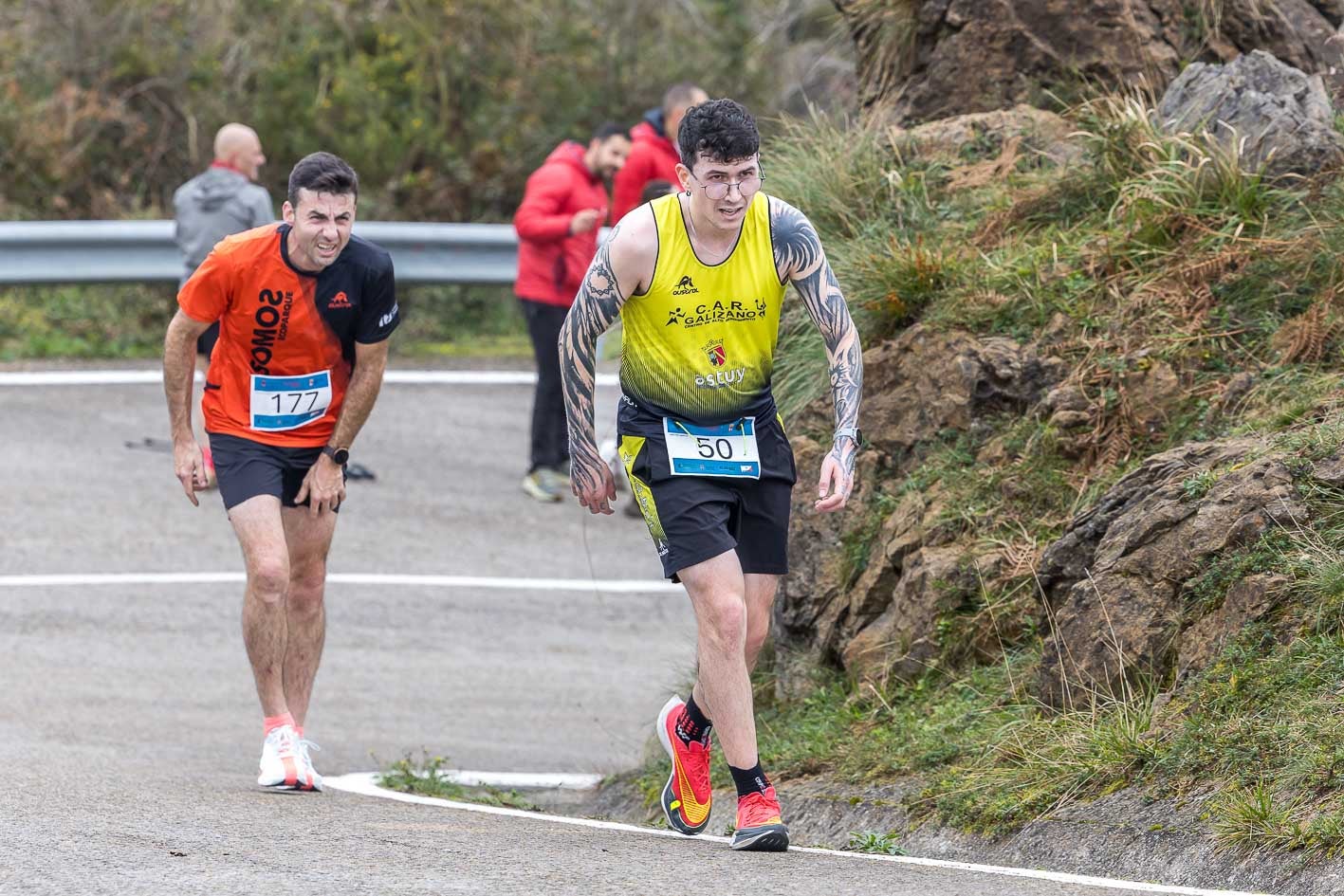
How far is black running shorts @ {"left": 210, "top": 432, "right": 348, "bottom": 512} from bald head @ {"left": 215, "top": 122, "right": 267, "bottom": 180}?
520cm

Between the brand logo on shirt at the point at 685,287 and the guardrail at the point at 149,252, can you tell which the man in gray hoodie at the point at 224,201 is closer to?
the guardrail at the point at 149,252

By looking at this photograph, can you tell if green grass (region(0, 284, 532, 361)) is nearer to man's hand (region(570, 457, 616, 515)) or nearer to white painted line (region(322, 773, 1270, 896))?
white painted line (region(322, 773, 1270, 896))

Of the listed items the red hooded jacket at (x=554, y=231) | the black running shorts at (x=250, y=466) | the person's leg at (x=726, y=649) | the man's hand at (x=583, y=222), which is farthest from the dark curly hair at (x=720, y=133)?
the red hooded jacket at (x=554, y=231)

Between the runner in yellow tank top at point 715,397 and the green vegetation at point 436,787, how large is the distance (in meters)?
1.39

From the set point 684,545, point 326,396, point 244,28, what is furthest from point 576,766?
point 244,28

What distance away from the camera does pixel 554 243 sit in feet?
41.5

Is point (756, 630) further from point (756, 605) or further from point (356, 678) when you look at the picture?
point (356, 678)

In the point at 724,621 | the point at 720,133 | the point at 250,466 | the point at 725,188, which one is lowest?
the point at 724,621

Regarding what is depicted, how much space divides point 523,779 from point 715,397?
8.74 ft

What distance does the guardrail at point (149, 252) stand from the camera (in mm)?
15102

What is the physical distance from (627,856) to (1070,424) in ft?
9.05

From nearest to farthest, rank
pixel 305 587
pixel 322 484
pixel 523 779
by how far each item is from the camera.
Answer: pixel 322 484 → pixel 305 587 → pixel 523 779

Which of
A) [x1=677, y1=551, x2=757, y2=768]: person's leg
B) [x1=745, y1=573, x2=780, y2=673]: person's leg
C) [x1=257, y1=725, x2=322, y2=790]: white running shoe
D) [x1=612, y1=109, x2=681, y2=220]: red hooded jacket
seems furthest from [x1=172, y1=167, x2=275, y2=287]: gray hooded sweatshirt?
[x1=677, y1=551, x2=757, y2=768]: person's leg

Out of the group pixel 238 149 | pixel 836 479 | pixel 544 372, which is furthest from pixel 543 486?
pixel 836 479
